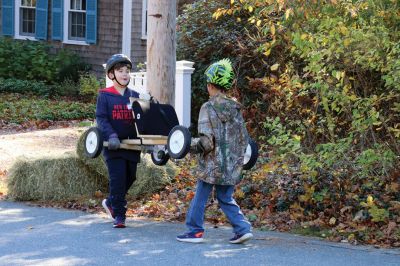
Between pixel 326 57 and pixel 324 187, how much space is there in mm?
1405

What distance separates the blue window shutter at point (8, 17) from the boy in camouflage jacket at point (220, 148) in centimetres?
1794

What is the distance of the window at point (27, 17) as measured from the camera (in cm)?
2486

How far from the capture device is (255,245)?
7926mm

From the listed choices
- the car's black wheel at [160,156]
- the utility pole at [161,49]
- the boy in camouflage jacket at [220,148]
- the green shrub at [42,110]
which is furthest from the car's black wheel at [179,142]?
the green shrub at [42,110]

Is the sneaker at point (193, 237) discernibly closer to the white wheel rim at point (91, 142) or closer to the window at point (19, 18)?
the white wheel rim at point (91, 142)

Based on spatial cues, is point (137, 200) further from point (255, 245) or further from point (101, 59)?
point (101, 59)

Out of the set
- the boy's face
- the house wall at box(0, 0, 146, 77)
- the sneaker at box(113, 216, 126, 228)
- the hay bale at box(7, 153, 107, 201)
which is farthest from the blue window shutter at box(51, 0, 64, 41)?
the sneaker at box(113, 216, 126, 228)

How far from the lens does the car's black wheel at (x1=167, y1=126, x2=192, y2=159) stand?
7531 millimetres

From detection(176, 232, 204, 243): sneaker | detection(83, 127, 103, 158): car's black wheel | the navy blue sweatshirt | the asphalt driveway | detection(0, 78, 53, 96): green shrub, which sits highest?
detection(0, 78, 53, 96): green shrub

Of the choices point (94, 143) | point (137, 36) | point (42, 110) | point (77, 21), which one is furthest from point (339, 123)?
point (77, 21)

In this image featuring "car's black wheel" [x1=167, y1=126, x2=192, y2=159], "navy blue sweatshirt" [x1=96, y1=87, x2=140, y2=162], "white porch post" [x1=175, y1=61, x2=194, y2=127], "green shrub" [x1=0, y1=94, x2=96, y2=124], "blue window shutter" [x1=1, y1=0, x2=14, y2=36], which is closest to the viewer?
"car's black wheel" [x1=167, y1=126, x2=192, y2=159]

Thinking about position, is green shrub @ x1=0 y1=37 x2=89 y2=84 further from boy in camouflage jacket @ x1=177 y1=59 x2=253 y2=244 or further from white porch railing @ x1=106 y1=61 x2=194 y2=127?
boy in camouflage jacket @ x1=177 y1=59 x2=253 y2=244

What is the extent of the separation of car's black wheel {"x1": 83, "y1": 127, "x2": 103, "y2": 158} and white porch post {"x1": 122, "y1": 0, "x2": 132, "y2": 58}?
13812 millimetres

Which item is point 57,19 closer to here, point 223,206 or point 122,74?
point 122,74
